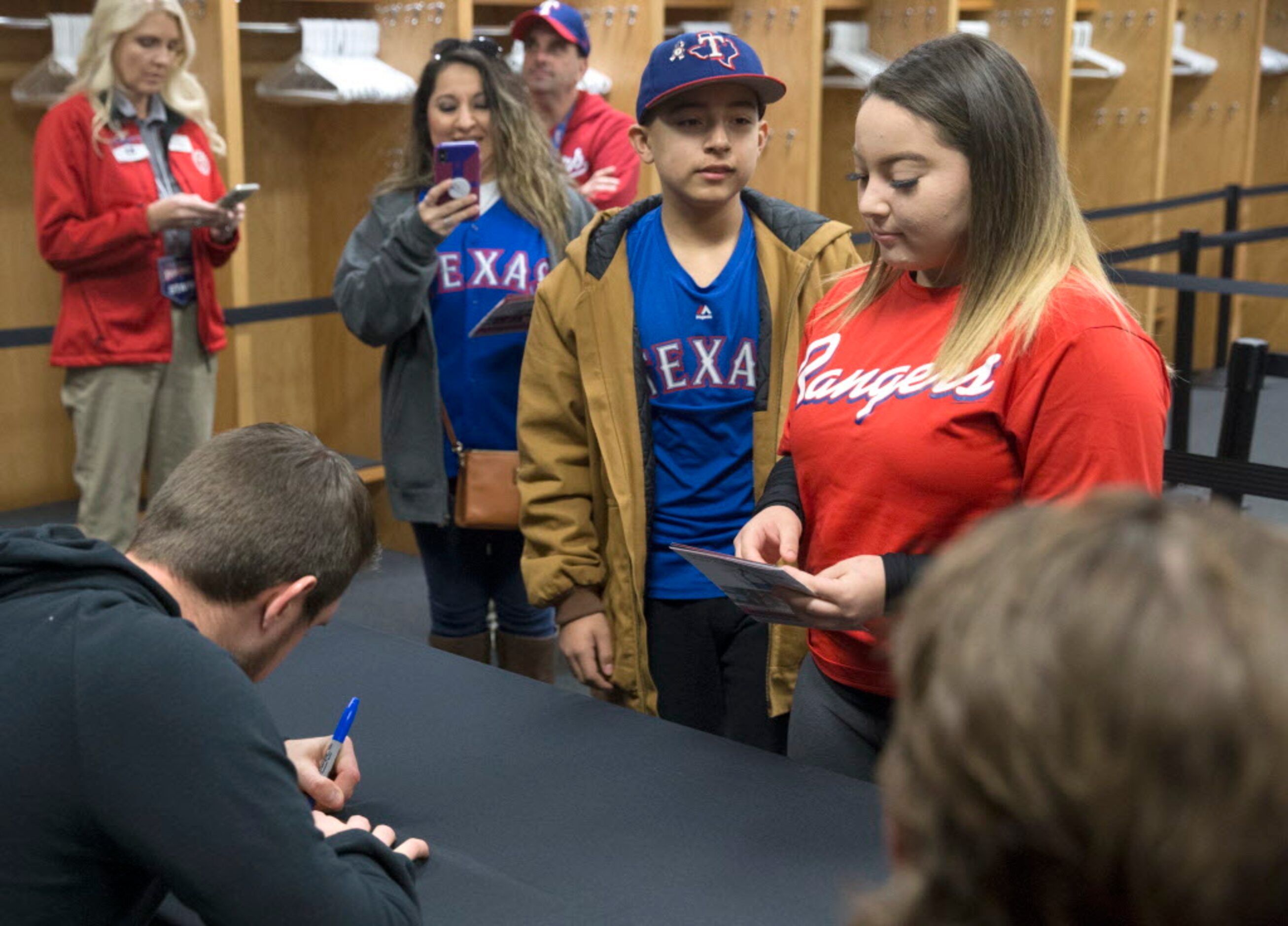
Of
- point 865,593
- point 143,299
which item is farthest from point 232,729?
point 143,299

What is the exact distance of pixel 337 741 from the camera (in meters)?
1.54

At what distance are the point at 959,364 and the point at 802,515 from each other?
35cm

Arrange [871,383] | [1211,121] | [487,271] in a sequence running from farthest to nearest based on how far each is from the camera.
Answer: [1211,121], [487,271], [871,383]

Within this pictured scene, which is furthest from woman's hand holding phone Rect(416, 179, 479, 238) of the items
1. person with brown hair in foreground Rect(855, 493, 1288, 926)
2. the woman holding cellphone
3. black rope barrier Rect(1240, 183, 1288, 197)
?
black rope barrier Rect(1240, 183, 1288, 197)

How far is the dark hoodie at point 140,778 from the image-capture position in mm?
1098

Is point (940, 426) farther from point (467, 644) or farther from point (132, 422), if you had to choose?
point (132, 422)

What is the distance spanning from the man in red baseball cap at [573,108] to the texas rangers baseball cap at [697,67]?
159cm

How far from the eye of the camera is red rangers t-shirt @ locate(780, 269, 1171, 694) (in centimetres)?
146

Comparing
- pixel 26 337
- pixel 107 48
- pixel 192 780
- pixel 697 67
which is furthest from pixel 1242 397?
pixel 26 337

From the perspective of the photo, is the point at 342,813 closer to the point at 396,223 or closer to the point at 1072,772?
the point at 1072,772

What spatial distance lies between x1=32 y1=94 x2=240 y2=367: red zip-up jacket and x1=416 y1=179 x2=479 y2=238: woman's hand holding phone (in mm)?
1023

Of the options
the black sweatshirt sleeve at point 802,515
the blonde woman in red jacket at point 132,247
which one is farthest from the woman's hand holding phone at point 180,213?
the black sweatshirt sleeve at point 802,515

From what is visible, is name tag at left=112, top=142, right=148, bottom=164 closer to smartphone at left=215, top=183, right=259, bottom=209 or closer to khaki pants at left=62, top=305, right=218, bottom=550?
smartphone at left=215, top=183, right=259, bottom=209

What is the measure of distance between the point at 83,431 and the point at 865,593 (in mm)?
2670
